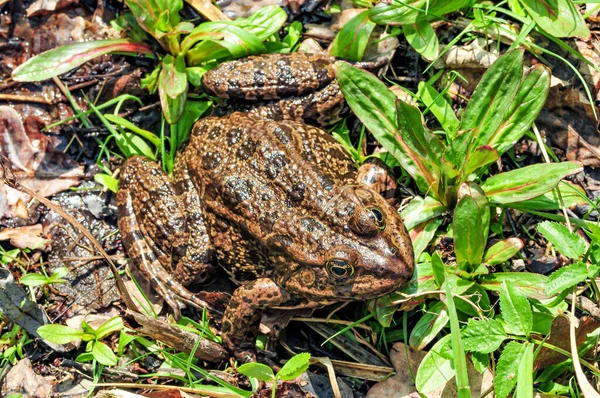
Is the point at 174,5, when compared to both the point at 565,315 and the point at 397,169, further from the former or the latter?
the point at 565,315

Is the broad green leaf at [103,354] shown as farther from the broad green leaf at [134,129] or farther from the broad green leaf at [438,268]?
the broad green leaf at [438,268]

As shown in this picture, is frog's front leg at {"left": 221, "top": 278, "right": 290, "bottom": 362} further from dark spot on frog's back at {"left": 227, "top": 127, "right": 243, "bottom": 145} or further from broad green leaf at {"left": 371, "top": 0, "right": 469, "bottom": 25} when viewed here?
broad green leaf at {"left": 371, "top": 0, "right": 469, "bottom": 25}

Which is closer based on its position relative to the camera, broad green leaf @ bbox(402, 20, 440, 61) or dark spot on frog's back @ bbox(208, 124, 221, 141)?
dark spot on frog's back @ bbox(208, 124, 221, 141)

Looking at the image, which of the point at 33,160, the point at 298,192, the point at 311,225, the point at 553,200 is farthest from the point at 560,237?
the point at 33,160

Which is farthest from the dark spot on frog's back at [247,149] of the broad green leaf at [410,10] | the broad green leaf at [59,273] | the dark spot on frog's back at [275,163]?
the broad green leaf at [59,273]

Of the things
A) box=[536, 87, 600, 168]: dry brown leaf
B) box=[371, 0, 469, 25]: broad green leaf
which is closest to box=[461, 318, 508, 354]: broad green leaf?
box=[536, 87, 600, 168]: dry brown leaf

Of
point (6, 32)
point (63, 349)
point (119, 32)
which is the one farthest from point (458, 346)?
point (6, 32)

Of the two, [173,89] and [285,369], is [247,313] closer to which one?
[285,369]
